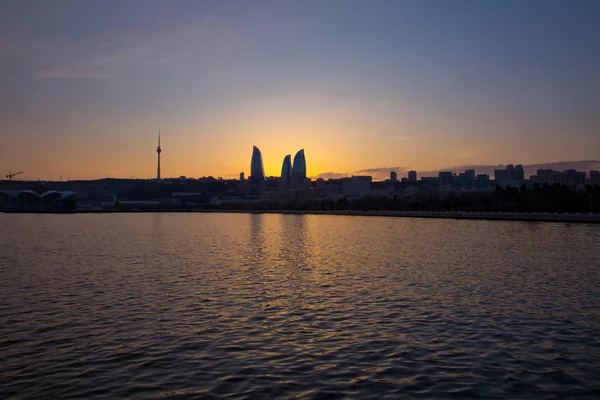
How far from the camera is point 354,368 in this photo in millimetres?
11352

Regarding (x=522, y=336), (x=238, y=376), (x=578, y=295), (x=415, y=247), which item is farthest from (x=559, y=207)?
(x=238, y=376)

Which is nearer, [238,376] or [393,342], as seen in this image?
[238,376]

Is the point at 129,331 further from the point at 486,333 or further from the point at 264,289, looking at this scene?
the point at 486,333

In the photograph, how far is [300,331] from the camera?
14.5 m

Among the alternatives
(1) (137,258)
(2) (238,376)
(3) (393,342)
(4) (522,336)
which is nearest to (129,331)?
(2) (238,376)

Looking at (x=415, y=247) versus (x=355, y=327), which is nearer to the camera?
(x=355, y=327)

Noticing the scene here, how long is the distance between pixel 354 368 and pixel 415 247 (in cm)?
3120

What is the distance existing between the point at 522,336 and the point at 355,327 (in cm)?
470

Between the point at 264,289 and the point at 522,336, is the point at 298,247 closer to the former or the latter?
the point at 264,289

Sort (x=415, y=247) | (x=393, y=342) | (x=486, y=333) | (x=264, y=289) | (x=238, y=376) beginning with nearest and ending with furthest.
Result: (x=238, y=376) → (x=393, y=342) → (x=486, y=333) → (x=264, y=289) → (x=415, y=247)

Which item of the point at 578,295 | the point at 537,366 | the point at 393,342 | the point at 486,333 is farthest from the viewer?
the point at 578,295

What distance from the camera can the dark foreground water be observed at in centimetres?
1042

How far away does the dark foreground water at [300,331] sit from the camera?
10.4 m

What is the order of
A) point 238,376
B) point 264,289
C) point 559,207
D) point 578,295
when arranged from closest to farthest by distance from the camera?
point 238,376 < point 578,295 < point 264,289 < point 559,207
